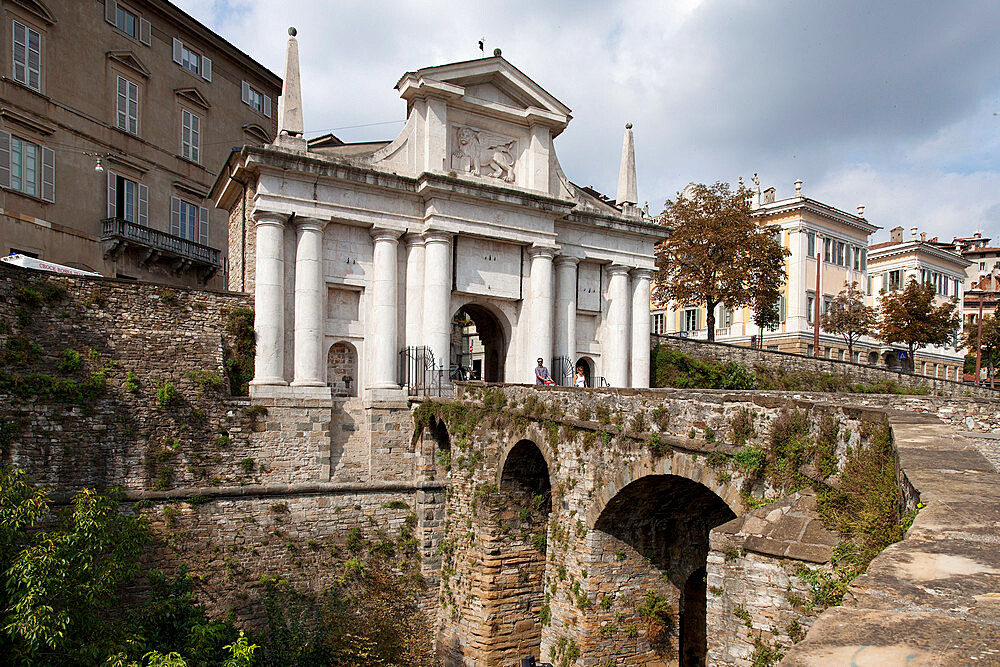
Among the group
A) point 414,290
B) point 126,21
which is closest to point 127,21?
point 126,21

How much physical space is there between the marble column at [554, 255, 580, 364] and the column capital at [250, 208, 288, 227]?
9176mm

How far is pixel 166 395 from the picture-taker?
16.8 meters

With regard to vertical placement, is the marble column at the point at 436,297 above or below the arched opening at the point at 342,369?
above

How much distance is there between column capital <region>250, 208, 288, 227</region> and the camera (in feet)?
61.6

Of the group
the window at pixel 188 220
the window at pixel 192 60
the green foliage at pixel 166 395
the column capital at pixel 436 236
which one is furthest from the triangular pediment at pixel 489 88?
the window at pixel 192 60

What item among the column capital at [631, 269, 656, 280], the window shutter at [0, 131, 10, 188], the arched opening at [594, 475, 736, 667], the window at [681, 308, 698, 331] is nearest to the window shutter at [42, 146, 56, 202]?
the window shutter at [0, 131, 10, 188]

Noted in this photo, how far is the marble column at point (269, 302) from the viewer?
18.7 m

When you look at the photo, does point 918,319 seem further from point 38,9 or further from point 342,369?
point 38,9

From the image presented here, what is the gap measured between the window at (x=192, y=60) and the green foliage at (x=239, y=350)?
52.6ft

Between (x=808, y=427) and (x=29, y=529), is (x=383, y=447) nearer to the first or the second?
(x=29, y=529)

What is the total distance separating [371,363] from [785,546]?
14.8m

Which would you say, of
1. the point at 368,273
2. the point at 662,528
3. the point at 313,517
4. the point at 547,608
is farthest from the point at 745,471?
the point at 368,273

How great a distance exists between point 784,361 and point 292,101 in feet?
72.1

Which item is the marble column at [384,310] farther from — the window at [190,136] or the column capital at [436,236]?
the window at [190,136]
